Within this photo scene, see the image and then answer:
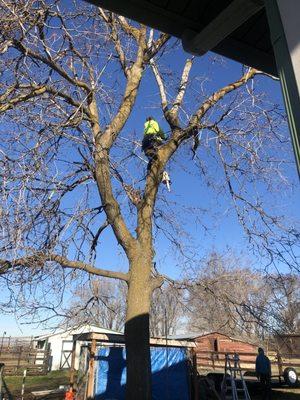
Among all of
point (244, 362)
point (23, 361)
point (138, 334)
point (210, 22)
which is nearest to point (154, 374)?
point (244, 362)

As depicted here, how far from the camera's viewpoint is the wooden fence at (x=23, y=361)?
2996 cm

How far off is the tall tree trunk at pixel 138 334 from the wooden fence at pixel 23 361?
24.5 m

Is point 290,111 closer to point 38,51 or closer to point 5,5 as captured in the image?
point 5,5

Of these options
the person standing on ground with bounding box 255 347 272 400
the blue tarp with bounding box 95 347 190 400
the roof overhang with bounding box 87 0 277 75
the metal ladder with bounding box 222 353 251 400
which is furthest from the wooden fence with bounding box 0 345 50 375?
the roof overhang with bounding box 87 0 277 75

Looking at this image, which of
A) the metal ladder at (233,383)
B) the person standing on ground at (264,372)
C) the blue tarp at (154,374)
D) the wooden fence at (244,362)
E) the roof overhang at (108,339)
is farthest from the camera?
the wooden fence at (244,362)

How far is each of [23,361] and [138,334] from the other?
3416 cm

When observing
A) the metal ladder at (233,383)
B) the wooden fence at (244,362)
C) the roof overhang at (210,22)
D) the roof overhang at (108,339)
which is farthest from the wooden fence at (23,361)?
the roof overhang at (210,22)

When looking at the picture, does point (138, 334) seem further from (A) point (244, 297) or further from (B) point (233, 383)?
(B) point (233, 383)

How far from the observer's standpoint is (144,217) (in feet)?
25.4

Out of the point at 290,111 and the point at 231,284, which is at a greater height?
the point at 231,284

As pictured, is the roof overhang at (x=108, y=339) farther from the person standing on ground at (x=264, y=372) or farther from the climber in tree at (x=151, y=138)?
the climber in tree at (x=151, y=138)

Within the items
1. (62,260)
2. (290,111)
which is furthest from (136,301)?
(290,111)

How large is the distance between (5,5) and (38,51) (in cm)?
125

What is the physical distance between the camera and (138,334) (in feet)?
22.1
